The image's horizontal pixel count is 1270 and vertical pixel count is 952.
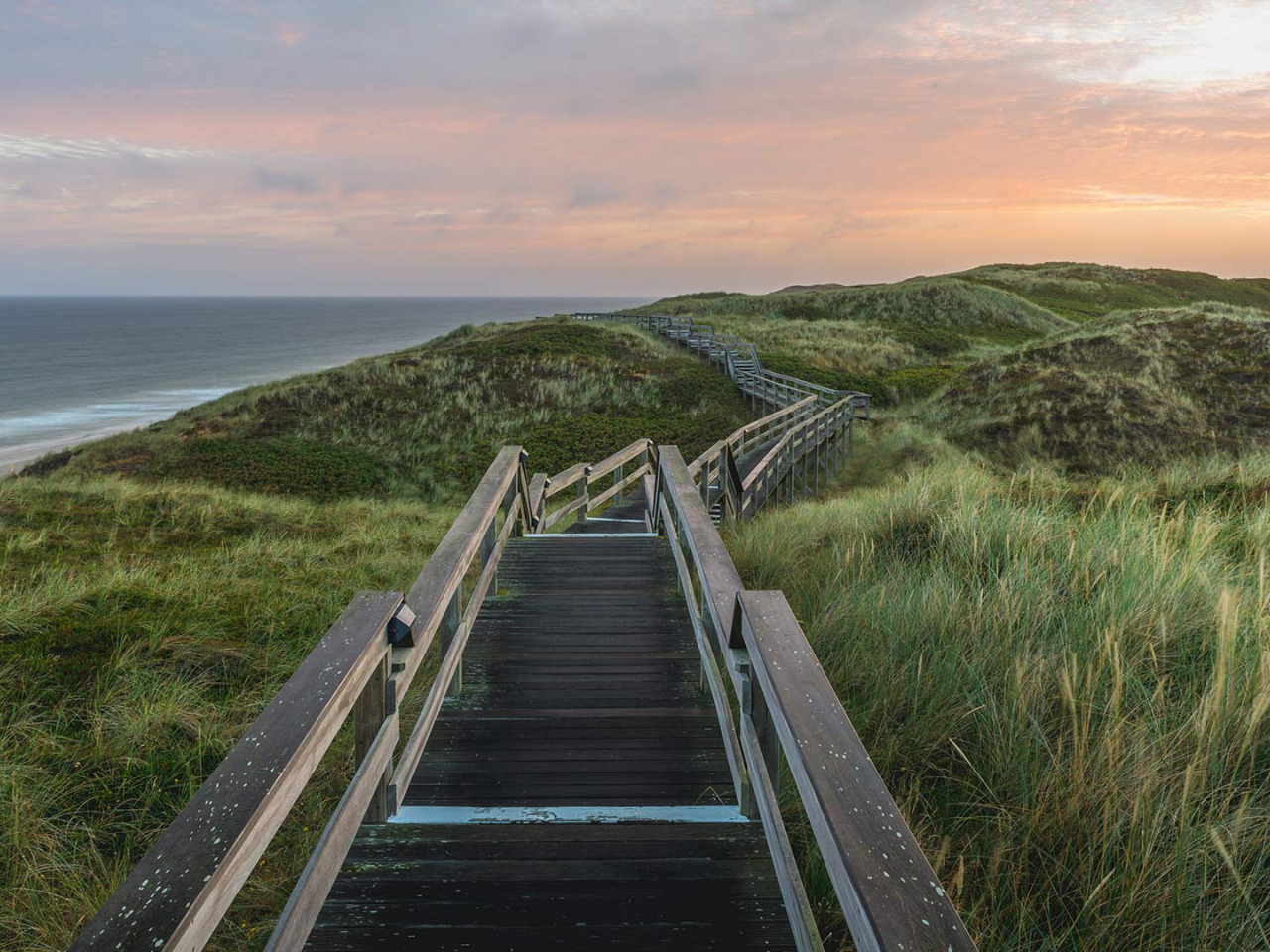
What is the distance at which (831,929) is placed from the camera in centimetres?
243

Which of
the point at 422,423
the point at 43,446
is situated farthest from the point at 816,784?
the point at 43,446

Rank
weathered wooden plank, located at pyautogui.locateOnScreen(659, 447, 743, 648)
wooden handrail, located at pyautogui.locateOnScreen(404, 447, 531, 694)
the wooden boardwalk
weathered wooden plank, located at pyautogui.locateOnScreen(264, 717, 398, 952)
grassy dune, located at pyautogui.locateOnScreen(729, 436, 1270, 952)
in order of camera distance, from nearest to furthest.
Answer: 1. weathered wooden plank, located at pyautogui.locateOnScreen(264, 717, 398, 952)
2. grassy dune, located at pyautogui.locateOnScreen(729, 436, 1270, 952)
3. the wooden boardwalk
4. wooden handrail, located at pyautogui.locateOnScreen(404, 447, 531, 694)
5. weathered wooden plank, located at pyautogui.locateOnScreen(659, 447, 743, 648)

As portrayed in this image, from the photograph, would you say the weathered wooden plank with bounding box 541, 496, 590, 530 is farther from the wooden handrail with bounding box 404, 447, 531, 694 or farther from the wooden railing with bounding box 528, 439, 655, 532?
the wooden handrail with bounding box 404, 447, 531, 694

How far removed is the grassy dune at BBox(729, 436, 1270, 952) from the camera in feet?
7.40

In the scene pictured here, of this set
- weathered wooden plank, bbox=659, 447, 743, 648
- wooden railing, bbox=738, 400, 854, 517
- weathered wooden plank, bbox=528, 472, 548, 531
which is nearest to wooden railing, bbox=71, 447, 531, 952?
weathered wooden plank, bbox=659, 447, 743, 648

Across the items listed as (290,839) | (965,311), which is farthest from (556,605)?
(965,311)

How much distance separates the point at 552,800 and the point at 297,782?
1.59 m

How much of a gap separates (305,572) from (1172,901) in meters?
7.63

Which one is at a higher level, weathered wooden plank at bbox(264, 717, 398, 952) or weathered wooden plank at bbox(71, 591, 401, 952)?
weathered wooden plank at bbox(71, 591, 401, 952)

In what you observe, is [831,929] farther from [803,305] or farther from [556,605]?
[803,305]

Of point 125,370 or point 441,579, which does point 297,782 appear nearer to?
point 441,579

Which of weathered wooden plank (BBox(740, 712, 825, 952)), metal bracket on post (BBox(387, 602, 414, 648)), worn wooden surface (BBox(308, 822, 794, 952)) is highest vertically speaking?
metal bracket on post (BBox(387, 602, 414, 648))

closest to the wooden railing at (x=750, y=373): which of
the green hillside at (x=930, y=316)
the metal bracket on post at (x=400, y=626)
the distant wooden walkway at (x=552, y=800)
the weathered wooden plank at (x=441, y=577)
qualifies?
the green hillside at (x=930, y=316)

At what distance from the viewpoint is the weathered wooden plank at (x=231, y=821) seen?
4.24 ft
